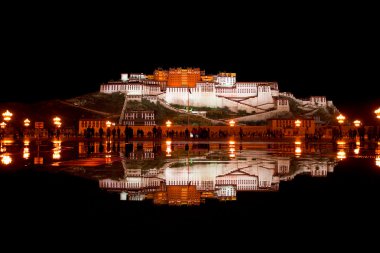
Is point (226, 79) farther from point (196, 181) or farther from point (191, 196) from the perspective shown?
point (191, 196)

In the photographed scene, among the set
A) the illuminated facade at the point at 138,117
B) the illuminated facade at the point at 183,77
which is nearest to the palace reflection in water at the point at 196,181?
the illuminated facade at the point at 138,117

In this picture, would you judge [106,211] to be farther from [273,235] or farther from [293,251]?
[293,251]

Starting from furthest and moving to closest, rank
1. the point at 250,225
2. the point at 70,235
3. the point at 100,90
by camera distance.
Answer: the point at 100,90 → the point at 250,225 → the point at 70,235

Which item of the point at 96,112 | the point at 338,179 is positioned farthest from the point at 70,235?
the point at 96,112

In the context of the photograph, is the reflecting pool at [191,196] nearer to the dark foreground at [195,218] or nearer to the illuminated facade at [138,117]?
the dark foreground at [195,218]

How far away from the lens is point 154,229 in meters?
5.33

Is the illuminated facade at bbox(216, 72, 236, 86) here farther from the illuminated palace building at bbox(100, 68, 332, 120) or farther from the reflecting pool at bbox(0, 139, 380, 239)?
the reflecting pool at bbox(0, 139, 380, 239)

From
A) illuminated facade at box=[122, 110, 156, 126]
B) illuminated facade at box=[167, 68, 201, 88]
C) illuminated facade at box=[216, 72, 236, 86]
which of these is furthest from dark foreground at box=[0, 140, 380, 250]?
illuminated facade at box=[216, 72, 236, 86]

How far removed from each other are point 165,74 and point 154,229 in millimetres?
97891

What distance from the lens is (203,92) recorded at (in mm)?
96938

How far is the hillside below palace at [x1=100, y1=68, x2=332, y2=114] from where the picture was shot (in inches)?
3730

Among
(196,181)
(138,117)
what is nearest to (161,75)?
(138,117)

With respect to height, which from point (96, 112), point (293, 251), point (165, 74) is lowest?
point (293, 251)

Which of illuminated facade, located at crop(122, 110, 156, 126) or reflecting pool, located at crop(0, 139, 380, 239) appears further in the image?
illuminated facade, located at crop(122, 110, 156, 126)
